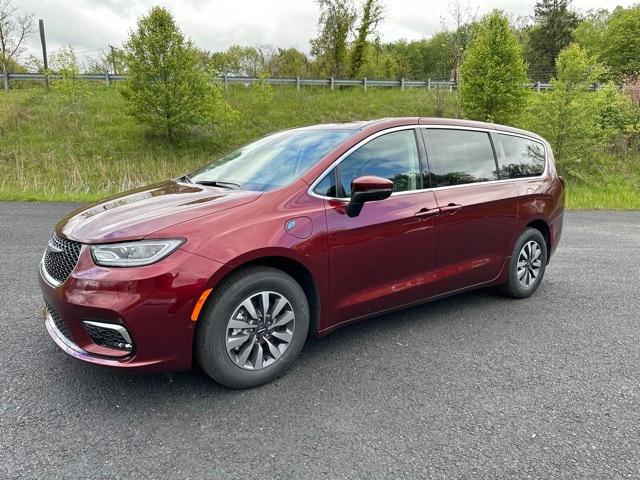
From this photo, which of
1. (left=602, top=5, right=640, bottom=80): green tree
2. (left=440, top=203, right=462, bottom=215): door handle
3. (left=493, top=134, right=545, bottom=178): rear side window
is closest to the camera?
(left=440, top=203, right=462, bottom=215): door handle

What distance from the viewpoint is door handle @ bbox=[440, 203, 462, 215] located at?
376cm

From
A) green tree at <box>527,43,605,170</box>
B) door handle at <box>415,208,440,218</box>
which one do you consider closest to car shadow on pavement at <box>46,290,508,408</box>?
door handle at <box>415,208,440,218</box>

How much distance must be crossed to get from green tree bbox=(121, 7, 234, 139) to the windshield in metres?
16.5

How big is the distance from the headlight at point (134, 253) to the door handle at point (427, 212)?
1835mm

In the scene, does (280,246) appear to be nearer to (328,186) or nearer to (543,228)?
(328,186)

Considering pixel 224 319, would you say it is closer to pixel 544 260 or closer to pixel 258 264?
pixel 258 264

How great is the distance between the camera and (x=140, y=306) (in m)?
2.51

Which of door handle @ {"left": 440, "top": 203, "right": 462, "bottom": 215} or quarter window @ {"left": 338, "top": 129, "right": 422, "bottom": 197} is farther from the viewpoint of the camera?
door handle @ {"left": 440, "top": 203, "right": 462, "bottom": 215}

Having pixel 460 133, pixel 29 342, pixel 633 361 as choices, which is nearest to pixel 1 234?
pixel 29 342

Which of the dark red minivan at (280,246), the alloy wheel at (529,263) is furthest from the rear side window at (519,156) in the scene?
the alloy wheel at (529,263)

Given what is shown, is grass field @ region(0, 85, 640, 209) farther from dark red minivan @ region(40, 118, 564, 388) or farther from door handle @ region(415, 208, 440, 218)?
door handle @ region(415, 208, 440, 218)

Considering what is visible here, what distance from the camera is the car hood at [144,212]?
8.77 feet

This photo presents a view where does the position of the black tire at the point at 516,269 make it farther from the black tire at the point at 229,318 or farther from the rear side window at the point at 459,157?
the black tire at the point at 229,318

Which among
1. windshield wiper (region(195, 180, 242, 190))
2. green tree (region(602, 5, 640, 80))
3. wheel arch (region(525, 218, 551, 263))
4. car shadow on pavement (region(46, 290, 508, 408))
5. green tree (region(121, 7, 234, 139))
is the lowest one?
car shadow on pavement (region(46, 290, 508, 408))
